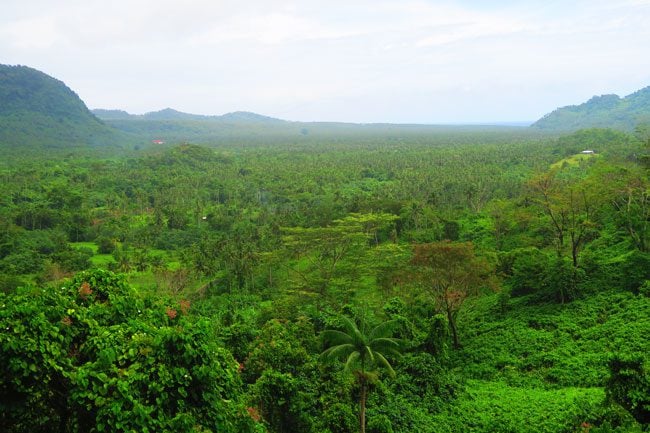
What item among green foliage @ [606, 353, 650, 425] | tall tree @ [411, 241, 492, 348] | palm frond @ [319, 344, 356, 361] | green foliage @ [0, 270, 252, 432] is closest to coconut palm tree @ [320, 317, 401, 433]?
palm frond @ [319, 344, 356, 361]

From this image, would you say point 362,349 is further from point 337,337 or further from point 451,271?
point 451,271

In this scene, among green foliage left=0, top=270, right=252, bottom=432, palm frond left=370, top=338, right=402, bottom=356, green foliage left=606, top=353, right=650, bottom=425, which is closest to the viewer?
green foliage left=0, top=270, right=252, bottom=432

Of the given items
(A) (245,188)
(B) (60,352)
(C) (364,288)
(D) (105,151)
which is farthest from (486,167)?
(D) (105,151)

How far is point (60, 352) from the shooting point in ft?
24.4

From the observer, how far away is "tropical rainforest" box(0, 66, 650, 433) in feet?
24.4

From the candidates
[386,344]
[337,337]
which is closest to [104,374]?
[337,337]

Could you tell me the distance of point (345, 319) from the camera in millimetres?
15594

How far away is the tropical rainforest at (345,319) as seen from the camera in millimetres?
7449

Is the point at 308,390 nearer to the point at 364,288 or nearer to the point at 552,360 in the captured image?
the point at 552,360

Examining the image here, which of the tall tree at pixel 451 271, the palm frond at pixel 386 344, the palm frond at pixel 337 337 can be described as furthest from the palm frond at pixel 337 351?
the tall tree at pixel 451 271

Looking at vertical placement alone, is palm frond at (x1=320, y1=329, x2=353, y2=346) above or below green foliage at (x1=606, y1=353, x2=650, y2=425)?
above

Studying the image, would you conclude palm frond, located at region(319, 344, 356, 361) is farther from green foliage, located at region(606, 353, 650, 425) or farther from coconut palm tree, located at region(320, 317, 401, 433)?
green foliage, located at region(606, 353, 650, 425)

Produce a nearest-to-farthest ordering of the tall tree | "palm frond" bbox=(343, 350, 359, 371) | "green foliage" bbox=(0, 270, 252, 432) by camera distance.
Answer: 1. "green foliage" bbox=(0, 270, 252, 432)
2. "palm frond" bbox=(343, 350, 359, 371)
3. the tall tree

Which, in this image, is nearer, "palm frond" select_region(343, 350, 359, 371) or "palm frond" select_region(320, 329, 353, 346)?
"palm frond" select_region(343, 350, 359, 371)
